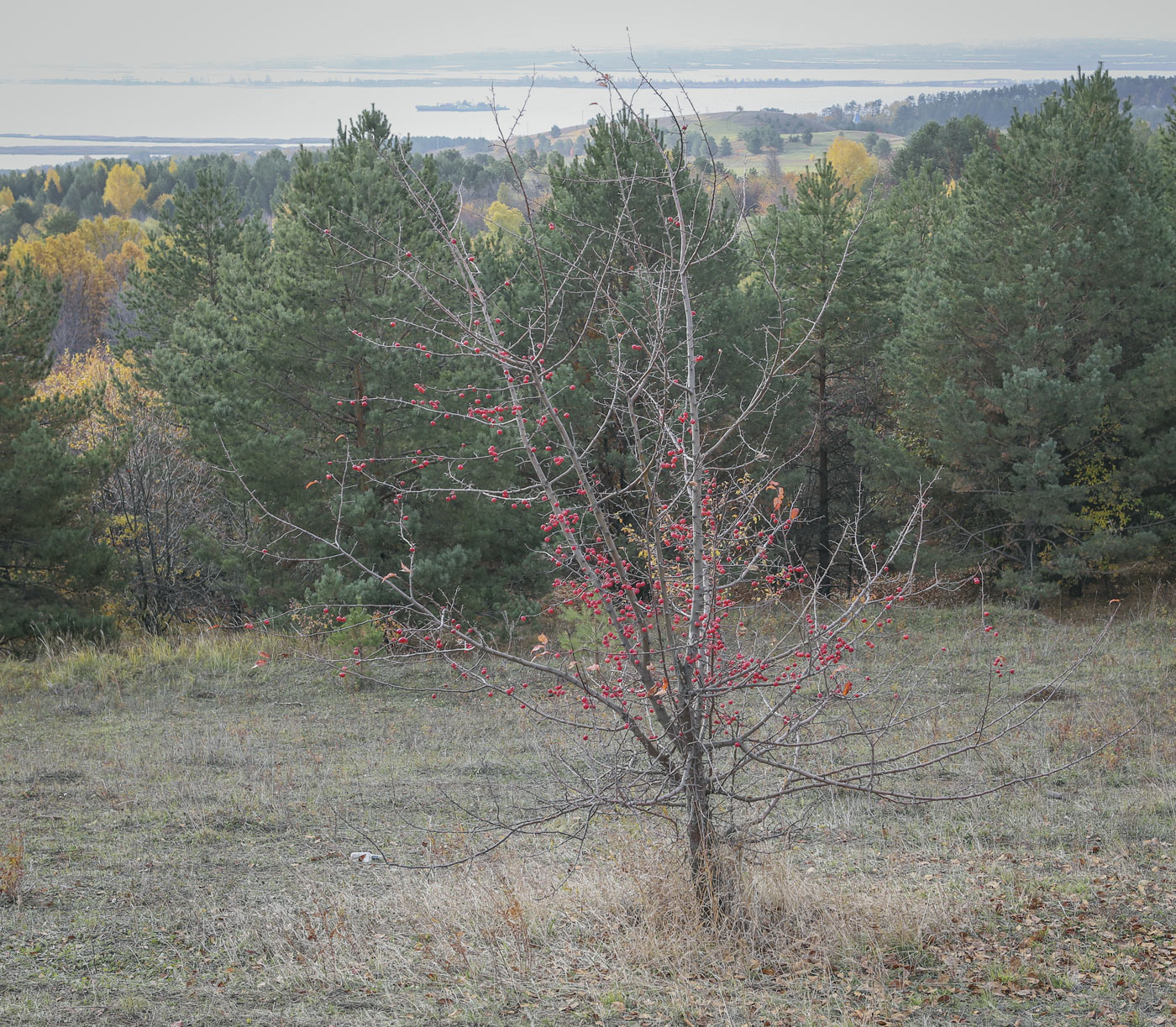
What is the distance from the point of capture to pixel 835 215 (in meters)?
21.5

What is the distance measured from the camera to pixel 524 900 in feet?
19.2

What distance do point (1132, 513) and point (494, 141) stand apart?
53.7 feet

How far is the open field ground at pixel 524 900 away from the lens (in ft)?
15.4

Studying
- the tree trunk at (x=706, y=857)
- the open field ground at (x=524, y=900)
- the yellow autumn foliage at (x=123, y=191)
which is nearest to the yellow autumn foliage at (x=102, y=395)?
the open field ground at (x=524, y=900)

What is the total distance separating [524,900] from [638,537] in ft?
27.2

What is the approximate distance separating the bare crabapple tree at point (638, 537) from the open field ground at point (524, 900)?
0.39 metres

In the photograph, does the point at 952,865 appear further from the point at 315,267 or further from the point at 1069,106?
the point at 1069,106

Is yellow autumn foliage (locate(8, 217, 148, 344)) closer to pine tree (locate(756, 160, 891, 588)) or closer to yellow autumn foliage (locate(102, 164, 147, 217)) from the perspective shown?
yellow autumn foliage (locate(102, 164, 147, 217))

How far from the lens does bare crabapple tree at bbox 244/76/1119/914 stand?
4.94 meters

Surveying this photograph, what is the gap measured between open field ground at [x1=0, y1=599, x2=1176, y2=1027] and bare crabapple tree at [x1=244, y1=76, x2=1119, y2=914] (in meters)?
0.39

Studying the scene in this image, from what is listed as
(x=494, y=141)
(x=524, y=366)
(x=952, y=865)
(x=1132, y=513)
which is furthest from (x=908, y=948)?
(x=1132, y=513)

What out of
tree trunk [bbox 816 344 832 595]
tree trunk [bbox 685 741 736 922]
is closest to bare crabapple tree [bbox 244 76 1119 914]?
tree trunk [bbox 685 741 736 922]

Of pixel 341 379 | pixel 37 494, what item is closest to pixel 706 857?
pixel 341 379

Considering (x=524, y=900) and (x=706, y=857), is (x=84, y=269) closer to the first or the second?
(x=524, y=900)
